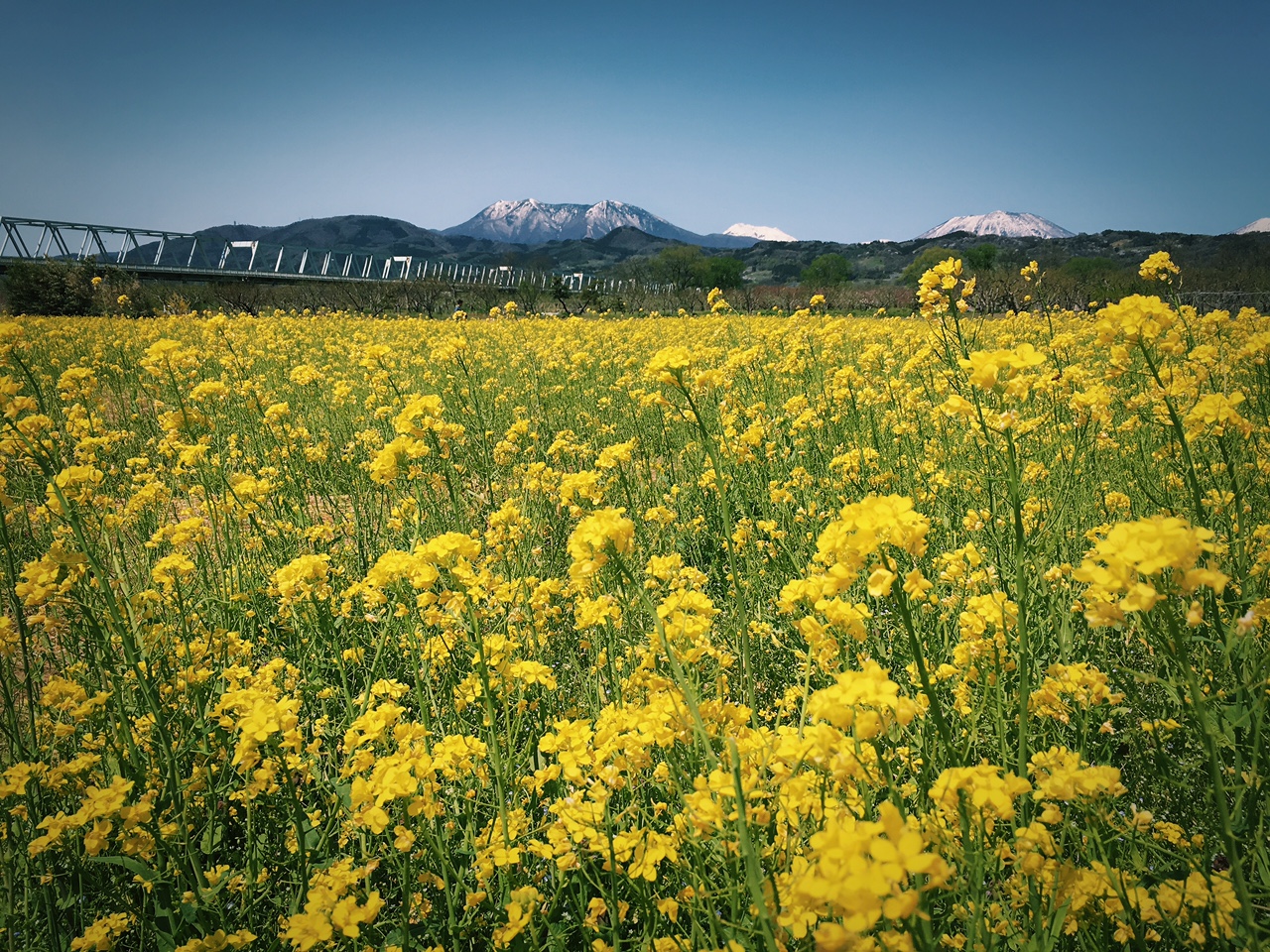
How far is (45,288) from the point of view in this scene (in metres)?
21.9

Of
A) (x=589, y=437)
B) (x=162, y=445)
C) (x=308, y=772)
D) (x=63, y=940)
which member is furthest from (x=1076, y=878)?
(x=589, y=437)

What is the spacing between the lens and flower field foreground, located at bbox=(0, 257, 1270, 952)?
123cm

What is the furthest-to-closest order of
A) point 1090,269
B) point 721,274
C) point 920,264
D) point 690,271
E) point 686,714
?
point 721,274 → point 690,271 → point 920,264 → point 1090,269 → point 686,714

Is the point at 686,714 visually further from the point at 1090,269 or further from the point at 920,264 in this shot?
the point at 920,264

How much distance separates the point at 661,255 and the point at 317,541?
203ft

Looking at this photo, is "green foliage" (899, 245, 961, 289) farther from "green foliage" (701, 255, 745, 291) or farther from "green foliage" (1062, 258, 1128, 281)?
"green foliage" (701, 255, 745, 291)

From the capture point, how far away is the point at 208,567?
4.07 metres

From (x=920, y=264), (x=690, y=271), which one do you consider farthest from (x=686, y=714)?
(x=690, y=271)

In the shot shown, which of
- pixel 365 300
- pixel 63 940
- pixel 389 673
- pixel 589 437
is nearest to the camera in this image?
pixel 63 940

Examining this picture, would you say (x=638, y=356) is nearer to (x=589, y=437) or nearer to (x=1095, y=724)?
(x=589, y=437)

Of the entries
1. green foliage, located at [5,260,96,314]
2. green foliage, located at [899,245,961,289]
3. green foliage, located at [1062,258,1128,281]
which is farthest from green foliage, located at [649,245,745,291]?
green foliage, located at [5,260,96,314]

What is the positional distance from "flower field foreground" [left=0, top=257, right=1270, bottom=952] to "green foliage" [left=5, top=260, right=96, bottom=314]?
959 inches

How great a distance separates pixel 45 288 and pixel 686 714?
99.7ft

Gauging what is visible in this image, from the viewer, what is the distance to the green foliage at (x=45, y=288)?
21672mm
